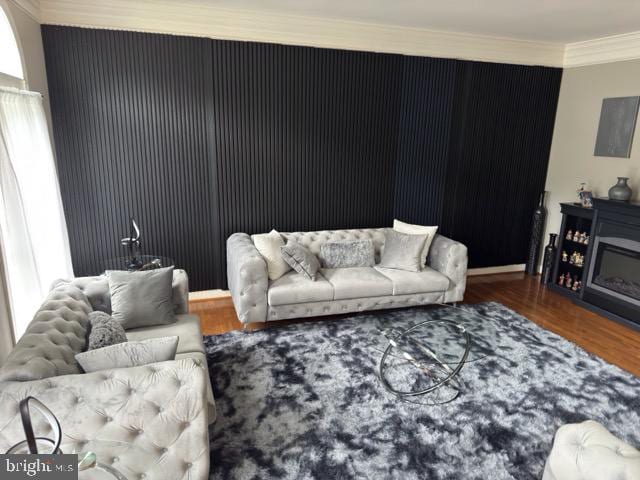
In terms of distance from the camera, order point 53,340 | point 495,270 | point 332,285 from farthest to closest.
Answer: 1. point 495,270
2. point 332,285
3. point 53,340

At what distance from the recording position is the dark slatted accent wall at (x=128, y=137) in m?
3.77

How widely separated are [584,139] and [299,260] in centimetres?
375

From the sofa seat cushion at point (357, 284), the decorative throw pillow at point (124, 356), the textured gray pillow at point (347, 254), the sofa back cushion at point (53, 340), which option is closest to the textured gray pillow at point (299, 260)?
the sofa seat cushion at point (357, 284)

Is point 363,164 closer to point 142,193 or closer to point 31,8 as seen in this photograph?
point 142,193

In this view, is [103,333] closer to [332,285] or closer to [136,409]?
[136,409]

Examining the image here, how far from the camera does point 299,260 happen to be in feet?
13.1

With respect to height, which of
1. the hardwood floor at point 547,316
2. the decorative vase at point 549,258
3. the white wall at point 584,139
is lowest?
the hardwood floor at point 547,316

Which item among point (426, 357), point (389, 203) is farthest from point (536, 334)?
point (389, 203)

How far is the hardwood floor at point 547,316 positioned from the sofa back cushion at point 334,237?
79 cm

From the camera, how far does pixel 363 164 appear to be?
4.79 m

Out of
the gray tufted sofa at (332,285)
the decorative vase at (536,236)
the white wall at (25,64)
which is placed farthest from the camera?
the decorative vase at (536,236)

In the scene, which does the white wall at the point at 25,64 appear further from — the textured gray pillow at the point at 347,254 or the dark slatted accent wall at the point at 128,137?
the textured gray pillow at the point at 347,254

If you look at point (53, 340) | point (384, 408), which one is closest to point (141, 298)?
point (53, 340)

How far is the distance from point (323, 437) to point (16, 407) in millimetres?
1555
